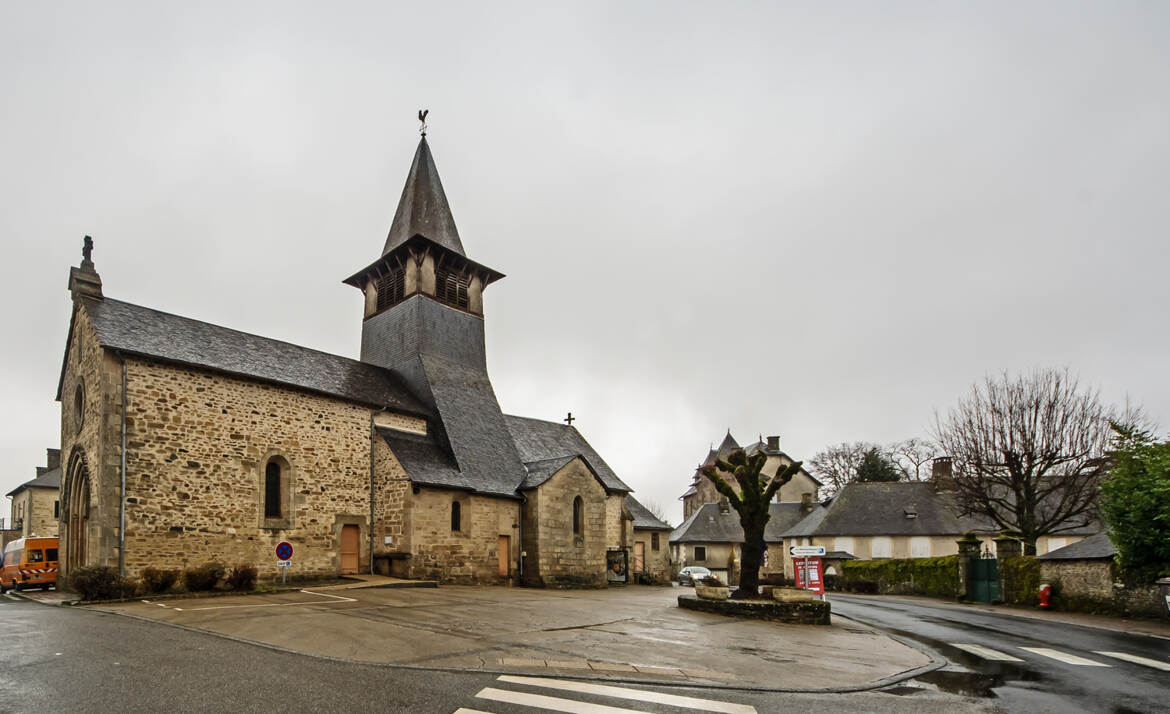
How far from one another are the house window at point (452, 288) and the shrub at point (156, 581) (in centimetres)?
1610

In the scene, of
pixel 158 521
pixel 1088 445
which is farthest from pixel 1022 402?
pixel 158 521

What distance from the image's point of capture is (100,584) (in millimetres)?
14602

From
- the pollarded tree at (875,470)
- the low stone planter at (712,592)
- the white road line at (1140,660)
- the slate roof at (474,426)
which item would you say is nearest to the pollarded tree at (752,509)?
the low stone planter at (712,592)

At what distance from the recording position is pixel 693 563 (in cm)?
5425

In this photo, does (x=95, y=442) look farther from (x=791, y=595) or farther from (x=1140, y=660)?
(x=1140, y=660)

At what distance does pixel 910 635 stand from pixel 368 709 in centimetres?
1216

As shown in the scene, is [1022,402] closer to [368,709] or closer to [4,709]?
[368,709]

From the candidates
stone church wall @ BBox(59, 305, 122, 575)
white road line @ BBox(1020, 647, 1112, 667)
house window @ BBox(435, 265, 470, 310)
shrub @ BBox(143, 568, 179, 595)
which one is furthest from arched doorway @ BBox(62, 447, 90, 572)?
white road line @ BBox(1020, 647, 1112, 667)

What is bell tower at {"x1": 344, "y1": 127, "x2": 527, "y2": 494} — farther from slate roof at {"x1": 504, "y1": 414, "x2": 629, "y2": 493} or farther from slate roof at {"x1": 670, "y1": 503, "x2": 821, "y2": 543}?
slate roof at {"x1": 670, "y1": 503, "x2": 821, "y2": 543}

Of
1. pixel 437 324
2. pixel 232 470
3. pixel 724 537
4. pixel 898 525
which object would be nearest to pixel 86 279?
pixel 232 470

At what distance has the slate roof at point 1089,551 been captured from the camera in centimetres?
1973

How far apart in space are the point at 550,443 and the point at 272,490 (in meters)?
15.2

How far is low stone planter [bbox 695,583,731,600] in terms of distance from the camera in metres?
16.7

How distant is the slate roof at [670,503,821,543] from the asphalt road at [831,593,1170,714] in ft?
119
